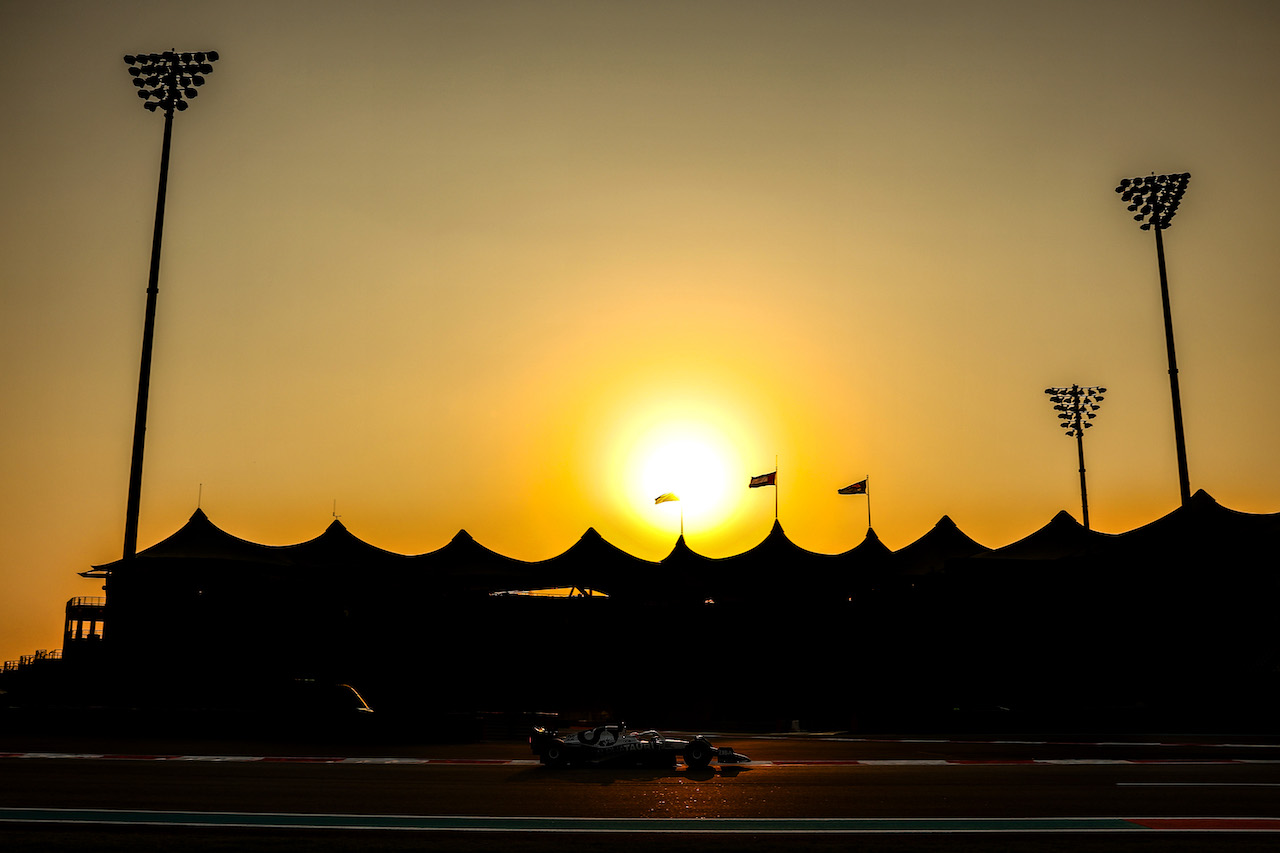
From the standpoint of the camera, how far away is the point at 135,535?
28484mm

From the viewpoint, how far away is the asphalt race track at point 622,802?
1063 cm

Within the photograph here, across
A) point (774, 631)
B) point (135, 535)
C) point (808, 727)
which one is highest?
point (135, 535)

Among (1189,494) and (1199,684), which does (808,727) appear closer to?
(1199,684)

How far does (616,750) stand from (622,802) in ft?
16.3

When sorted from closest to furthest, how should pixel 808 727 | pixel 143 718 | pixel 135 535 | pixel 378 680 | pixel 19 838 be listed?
pixel 19 838
pixel 143 718
pixel 135 535
pixel 808 727
pixel 378 680

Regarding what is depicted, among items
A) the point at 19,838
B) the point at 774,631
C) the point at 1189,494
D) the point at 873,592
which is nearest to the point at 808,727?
the point at 774,631

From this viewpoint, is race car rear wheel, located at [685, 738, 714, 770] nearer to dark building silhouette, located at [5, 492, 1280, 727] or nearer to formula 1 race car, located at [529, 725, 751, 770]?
formula 1 race car, located at [529, 725, 751, 770]

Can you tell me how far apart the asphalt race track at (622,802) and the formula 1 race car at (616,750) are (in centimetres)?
30

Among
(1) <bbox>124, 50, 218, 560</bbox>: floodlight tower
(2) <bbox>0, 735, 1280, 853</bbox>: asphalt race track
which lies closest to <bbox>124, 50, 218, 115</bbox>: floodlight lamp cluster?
(1) <bbox>124, 50, 218, 560</bbox>: floodlight tower

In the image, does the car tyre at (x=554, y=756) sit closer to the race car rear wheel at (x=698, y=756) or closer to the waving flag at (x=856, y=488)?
the race car rear wheel at (x=698, y=756)

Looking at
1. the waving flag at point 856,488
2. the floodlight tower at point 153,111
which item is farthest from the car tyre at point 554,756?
the waving flag at point 856,488

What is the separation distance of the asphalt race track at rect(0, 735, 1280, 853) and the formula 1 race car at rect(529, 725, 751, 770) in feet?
0.99

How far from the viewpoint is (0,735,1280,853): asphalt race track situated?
34.9ft

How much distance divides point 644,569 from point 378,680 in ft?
37.7
